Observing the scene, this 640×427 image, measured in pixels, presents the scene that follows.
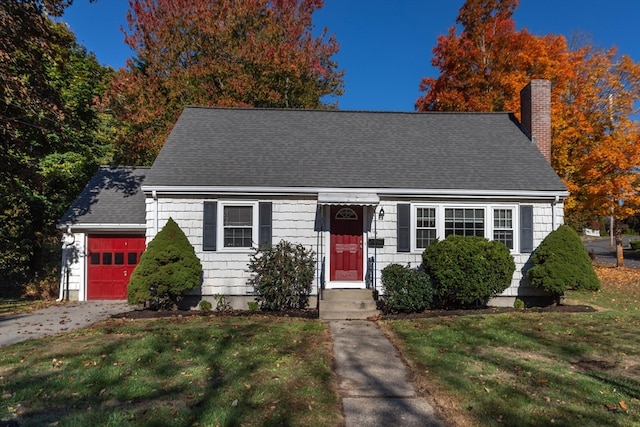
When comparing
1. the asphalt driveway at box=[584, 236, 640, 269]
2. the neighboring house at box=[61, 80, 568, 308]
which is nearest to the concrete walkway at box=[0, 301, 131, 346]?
the neighboring house at box=[61, 80, 568, 308]

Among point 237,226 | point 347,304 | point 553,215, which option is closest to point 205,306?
point 237,226

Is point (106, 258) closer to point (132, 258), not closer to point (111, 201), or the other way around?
point (132, 258)

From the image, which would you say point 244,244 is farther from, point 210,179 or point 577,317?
point 577,317

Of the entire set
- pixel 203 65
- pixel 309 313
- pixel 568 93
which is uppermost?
pixel 203 65

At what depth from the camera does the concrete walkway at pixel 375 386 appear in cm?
443

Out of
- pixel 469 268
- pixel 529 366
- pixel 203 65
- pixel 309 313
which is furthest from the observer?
pixel 203 65

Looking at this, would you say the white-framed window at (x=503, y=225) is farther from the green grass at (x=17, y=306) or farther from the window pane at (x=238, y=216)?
the green grass at (x=17, y=306)

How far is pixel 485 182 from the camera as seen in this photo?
11086 mm

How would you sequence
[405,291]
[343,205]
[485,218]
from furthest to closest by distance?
1. [485,218]
2. [343,205]
3. [405,291]

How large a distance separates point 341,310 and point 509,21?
19606 millimetres

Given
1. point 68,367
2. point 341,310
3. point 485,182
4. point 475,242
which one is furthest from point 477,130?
point 68,367

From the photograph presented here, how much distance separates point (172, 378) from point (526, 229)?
949 centimetres

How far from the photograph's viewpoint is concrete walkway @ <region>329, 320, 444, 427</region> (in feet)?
14.5

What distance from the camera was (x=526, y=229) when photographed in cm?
1106
